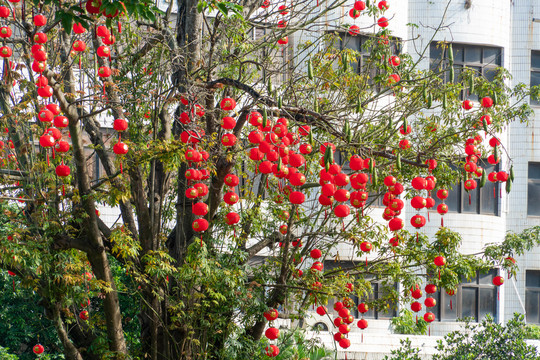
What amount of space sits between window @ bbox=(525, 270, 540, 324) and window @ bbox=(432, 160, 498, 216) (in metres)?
1.71

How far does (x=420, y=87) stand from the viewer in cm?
838

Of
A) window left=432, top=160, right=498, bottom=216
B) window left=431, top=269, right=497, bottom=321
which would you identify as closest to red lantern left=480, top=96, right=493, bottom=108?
window left=432, top=160, right=498, bottom=216

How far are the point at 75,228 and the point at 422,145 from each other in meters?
4.36

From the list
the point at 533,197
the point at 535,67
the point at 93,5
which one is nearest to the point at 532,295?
the point at 533,197

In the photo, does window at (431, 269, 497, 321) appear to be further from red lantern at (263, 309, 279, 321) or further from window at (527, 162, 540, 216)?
red lantern at (263, 309, 279, 321)

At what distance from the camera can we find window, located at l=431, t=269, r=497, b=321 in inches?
614

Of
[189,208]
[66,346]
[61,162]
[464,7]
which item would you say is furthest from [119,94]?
[464,7]

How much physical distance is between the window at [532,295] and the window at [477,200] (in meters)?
1.71

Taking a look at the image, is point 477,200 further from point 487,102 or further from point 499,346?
point 487,102

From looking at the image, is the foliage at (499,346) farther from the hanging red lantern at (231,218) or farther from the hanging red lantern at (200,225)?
the hanging red lantern at (200,225)

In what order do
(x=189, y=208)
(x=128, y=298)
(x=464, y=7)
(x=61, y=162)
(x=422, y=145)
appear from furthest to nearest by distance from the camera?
(x=464, y=7)
(x=128, y=298)
(x=422, y=145)
(x=189, y=208)
(x=61, y=162)

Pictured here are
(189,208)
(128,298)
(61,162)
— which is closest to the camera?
(61,162)

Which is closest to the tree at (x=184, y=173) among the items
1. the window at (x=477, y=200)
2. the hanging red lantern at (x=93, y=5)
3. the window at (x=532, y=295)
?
the hanging red lantern at (x=93, y=5)

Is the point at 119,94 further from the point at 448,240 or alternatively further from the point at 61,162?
the point at 448,240
